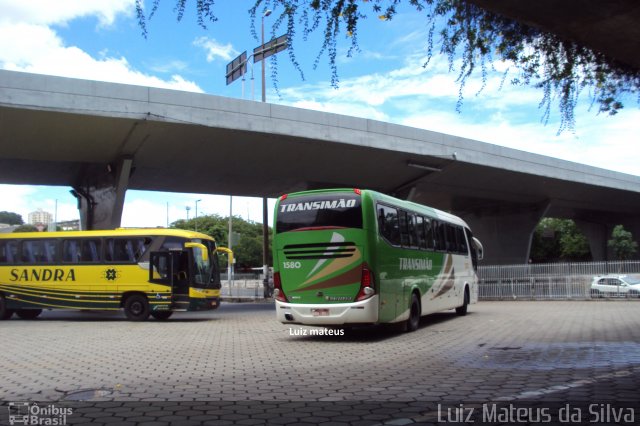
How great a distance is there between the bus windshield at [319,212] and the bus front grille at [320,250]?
0.40 meters

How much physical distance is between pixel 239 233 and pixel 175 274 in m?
64.1

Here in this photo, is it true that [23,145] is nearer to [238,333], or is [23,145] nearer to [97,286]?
[97,286]

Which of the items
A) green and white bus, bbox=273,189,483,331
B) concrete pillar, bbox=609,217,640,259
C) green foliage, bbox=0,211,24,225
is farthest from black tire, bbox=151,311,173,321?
green foliage, bbox=0,211,24,225

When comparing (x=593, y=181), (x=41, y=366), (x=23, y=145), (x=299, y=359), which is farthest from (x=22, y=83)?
(x=593, y=181)

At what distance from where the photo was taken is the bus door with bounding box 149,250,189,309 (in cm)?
1928

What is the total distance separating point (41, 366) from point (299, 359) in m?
4.27

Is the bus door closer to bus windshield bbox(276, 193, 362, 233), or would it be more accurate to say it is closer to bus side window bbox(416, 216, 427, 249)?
bus windshield bbox(276, 193, 362, 233)

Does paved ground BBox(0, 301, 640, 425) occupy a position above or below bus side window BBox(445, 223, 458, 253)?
below

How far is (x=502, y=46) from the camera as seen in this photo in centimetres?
716

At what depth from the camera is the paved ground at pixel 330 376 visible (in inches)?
225

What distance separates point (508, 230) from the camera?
51.3 metres

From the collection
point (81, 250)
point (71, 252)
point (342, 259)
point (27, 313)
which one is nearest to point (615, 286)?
point (342, 259)

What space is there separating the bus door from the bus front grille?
7.64m

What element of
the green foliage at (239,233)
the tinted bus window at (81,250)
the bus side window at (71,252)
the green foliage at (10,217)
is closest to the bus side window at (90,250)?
the tinted bus window at (81,250)
